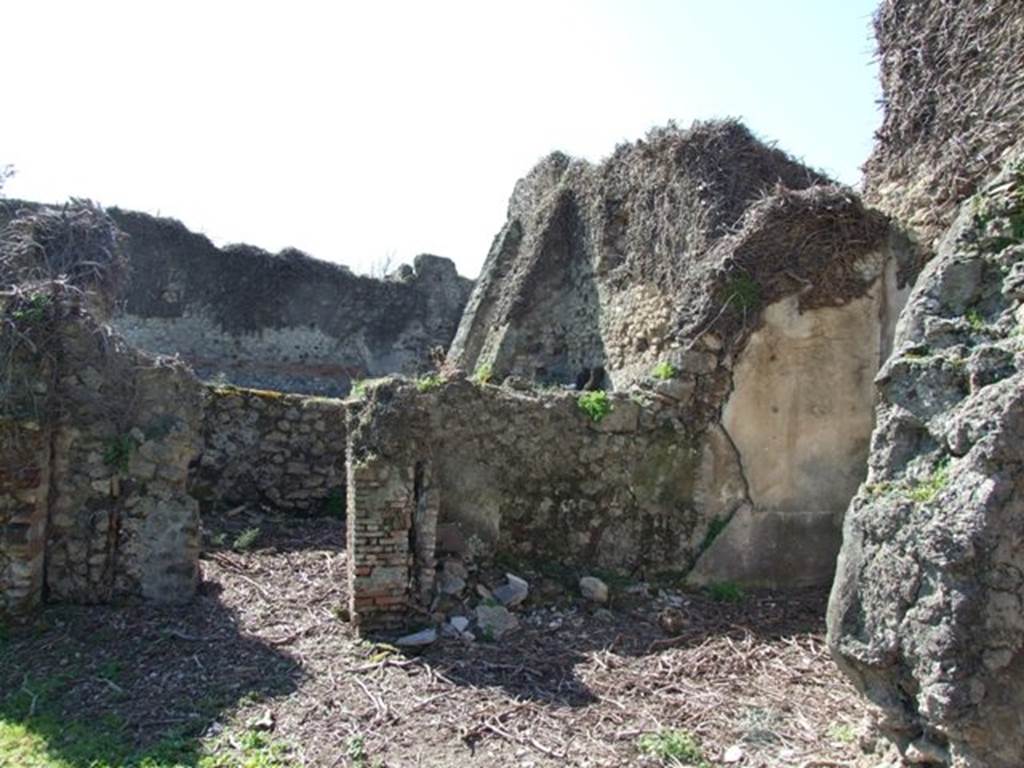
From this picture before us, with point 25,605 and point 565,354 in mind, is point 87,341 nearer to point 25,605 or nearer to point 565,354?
point 25,605

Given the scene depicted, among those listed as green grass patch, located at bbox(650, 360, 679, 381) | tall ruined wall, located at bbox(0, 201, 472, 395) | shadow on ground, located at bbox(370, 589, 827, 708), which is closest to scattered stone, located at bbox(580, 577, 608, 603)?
shadow on ground, located at bbox(370, 589, 827, 708)

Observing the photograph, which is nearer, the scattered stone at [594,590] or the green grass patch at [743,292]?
the scattered stone at [594,590]

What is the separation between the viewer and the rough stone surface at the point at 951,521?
2879mm

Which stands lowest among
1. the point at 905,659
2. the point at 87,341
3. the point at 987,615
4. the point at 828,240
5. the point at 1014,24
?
the point at 905,659

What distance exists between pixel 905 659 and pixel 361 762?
2572mm

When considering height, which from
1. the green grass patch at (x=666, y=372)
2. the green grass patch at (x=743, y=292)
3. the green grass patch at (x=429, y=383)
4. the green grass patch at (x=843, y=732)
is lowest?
the green grass patch at (x=843, y=732)

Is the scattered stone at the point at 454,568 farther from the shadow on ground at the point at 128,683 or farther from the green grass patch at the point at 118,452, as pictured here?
the green grass patch at the point at 118,452

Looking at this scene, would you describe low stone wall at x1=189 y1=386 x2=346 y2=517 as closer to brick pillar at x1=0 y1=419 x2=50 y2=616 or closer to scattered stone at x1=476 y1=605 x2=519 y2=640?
brick pillar at x1=0 y1=419 x2=50 y2=616

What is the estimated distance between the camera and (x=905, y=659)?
10.4 ft

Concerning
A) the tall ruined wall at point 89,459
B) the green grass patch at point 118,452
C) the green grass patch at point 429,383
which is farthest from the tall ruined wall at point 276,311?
the green grass patch at point 429,383

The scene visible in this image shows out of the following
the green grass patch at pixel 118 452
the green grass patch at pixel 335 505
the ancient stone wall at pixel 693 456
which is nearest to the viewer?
the green grass patch at pixel 118 452

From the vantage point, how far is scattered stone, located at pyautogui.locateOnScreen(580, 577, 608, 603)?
648 centimetres

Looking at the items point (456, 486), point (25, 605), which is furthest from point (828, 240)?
point (25, 605)

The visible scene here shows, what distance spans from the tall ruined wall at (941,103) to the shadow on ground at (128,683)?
20.7 ft
